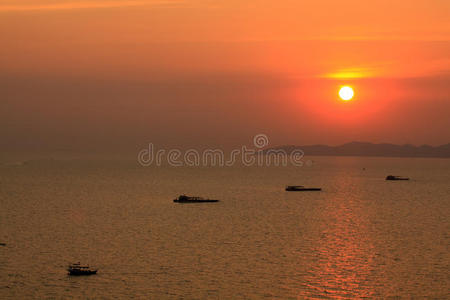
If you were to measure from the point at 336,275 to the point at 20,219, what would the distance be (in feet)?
253

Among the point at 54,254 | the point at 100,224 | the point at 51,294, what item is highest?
the point at 100,224

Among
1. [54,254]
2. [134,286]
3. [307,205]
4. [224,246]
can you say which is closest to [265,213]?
[307,205]

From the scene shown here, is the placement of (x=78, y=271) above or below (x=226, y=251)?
below

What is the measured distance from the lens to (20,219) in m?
122

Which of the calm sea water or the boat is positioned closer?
the calm sea water

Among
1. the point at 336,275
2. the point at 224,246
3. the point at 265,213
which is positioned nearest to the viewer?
the point at 336,275

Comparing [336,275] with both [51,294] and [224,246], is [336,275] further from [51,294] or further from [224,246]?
[51,294]

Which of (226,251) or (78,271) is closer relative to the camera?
(78,271)

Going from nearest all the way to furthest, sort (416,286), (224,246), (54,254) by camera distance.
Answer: (416,286) < (54,254) < (224,246)

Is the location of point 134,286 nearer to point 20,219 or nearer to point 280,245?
point 280,245

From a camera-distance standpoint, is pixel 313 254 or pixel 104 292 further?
pixel 313 254

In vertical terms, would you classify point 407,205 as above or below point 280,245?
above

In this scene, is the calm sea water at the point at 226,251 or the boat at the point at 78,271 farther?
the boat at the point at 78,271

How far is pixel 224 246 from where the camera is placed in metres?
88.5
